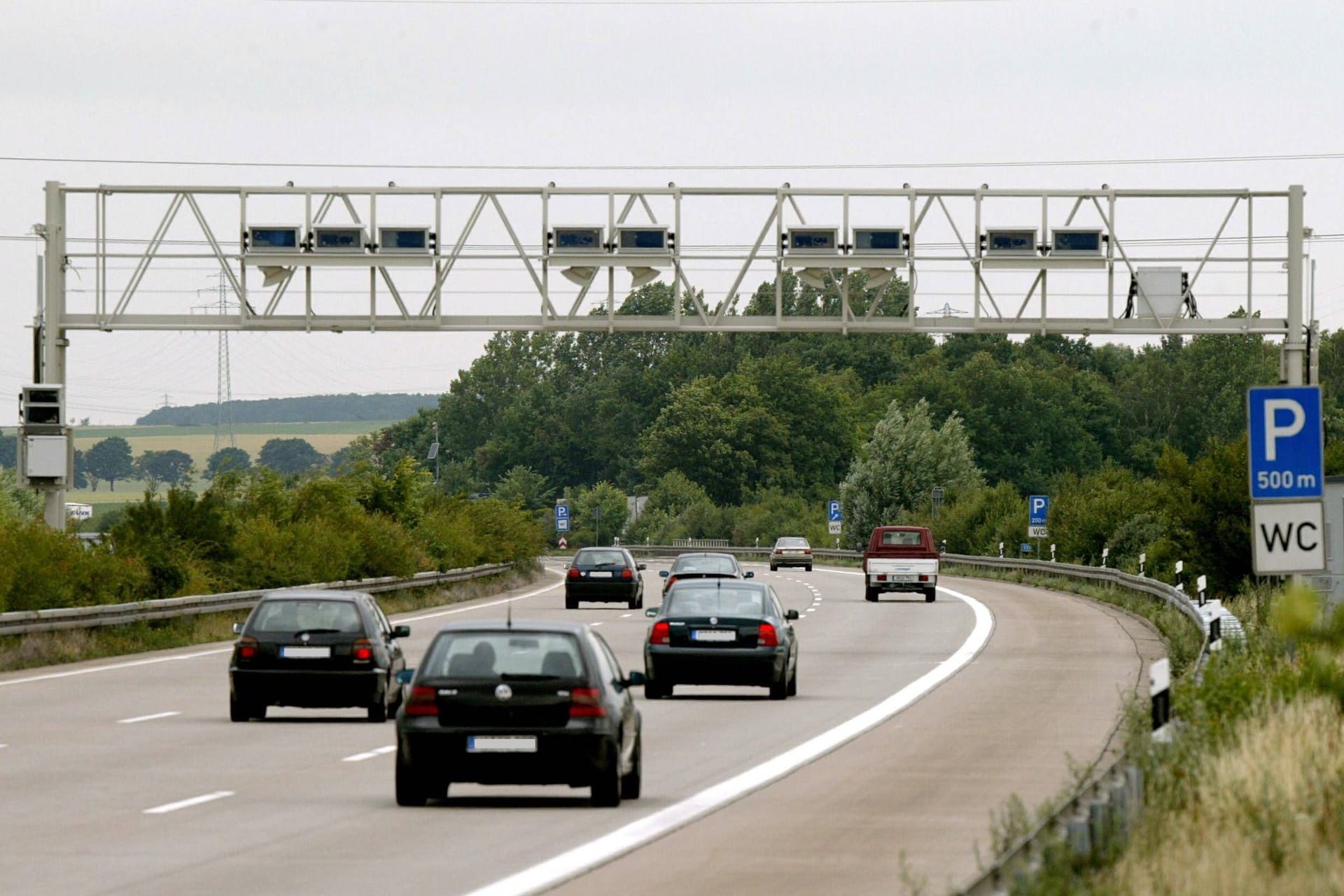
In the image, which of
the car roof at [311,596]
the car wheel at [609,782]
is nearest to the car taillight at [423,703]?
the car wheel at [609,782]

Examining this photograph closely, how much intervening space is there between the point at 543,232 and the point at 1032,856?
41017mm

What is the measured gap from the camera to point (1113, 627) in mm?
43188

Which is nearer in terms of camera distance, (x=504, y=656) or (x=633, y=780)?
(x=504, y=656)

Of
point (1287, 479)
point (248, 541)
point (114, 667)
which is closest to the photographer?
point (1287, 479)

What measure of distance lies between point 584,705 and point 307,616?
29.2 ft

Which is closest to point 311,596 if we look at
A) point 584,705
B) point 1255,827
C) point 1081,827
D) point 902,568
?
point 584,705

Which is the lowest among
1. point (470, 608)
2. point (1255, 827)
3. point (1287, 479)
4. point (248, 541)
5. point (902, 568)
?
point (470, 608)

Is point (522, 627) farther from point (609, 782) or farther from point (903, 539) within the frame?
point (903, 539)

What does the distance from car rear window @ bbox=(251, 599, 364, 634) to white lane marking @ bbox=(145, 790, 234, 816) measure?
6838 mm

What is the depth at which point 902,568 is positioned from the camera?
58.2m

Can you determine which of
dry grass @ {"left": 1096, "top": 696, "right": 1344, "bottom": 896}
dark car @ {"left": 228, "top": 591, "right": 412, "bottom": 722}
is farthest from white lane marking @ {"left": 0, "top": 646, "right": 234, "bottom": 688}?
dry grass @ {"left": 1096, "top": 696, "right": 1344, "bottom": 896}

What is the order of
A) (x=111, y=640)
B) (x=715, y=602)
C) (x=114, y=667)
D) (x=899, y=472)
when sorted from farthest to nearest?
(x=899, y=472) < (x=111, y=640) < (x=114, y=667) < (x=715, y=602)

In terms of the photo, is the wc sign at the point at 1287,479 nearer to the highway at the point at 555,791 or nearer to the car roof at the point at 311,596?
the highway at the point at 555,791

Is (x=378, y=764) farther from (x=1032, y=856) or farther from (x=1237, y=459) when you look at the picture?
(x=1237, y=459)
